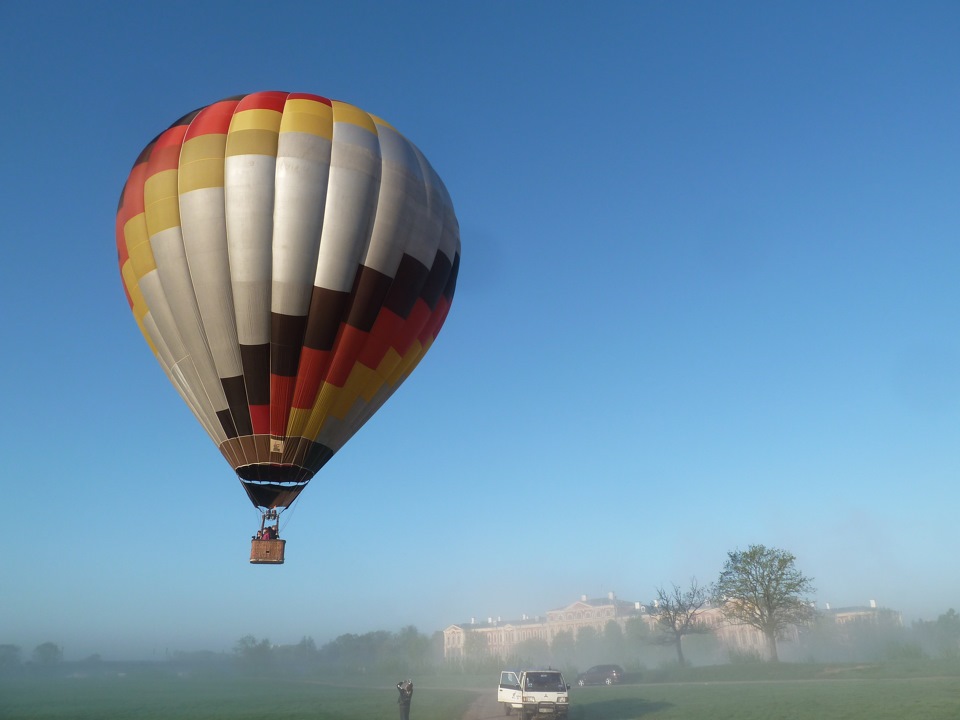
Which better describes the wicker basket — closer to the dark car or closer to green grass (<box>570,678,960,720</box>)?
green grass (<box>570,678,960,720</box>)

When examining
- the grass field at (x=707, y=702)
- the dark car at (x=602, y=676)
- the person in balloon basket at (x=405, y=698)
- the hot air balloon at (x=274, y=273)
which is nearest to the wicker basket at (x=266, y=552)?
the hot air balloon at (x=274, y=273)

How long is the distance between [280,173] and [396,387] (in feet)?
25.2

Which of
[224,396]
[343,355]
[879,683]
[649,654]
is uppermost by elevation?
[343,355]

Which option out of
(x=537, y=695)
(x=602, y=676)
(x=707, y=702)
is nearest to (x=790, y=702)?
(x=707, y=702)

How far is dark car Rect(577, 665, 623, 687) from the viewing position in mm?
40544

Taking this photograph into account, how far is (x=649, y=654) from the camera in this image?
404 ft

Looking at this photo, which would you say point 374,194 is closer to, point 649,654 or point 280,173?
point 280,173

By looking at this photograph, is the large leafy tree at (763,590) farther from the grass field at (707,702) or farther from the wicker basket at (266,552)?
the wicker basket at (266,552)

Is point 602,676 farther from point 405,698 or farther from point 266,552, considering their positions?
point 266,552

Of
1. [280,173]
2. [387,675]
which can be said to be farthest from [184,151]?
[387,675]

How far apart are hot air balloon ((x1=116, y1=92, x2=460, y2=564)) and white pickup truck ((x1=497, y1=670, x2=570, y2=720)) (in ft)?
30.9

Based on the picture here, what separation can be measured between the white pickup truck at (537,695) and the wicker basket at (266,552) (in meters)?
9.28

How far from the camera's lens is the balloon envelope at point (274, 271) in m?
17.6

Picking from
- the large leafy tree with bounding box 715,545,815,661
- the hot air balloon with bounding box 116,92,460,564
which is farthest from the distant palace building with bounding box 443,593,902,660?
the hot air balloon with bounding box 116,92,460,564
